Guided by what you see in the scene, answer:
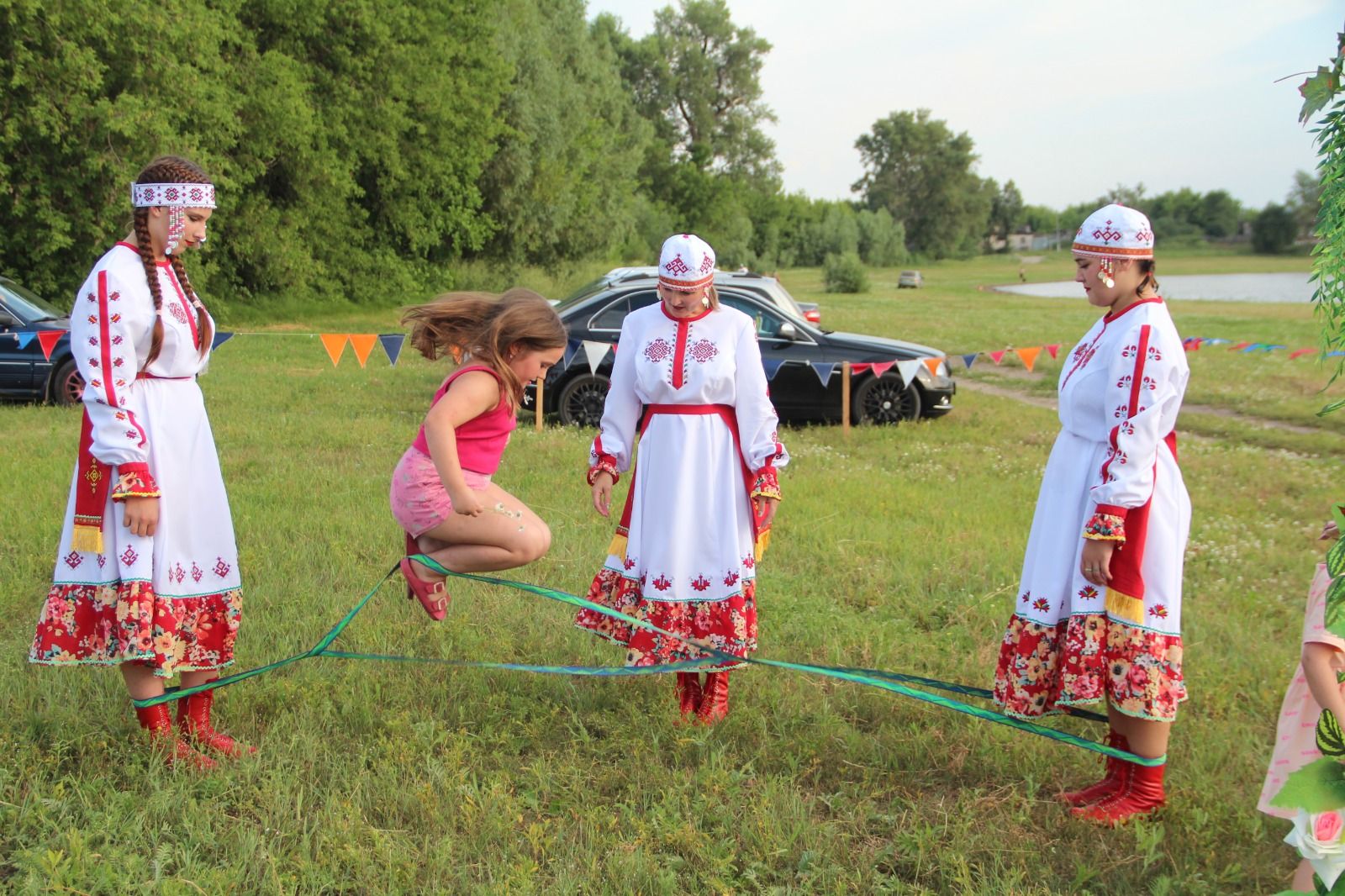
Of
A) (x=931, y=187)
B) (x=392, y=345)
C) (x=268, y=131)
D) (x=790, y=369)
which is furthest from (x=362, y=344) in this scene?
(x=931, y=187)

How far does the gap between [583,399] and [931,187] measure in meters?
110

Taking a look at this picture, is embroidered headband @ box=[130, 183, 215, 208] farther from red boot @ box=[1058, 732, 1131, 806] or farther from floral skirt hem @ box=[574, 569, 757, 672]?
red boot @ box=[1058, 732, 1131, 806]

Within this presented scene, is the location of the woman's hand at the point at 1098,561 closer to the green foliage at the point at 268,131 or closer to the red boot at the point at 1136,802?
the red boot at the point at 1136,802

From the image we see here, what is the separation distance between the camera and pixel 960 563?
6805mm

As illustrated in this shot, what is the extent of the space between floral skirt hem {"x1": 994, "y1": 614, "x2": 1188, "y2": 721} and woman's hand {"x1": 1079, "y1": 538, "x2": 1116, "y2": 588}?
161mm

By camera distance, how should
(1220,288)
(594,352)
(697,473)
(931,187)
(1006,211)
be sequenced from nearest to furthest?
(697,473) < (594,352) < (1220,288) < (931,187) < (1006,211)

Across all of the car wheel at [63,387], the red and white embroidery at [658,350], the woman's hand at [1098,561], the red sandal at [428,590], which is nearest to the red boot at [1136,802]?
the woman's hand at [1098,561]

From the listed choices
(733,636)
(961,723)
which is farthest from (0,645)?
(961,723)

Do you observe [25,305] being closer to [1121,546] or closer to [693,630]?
[693,630]

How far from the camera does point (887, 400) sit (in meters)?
12.3

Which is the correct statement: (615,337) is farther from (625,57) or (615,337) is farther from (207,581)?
(625,57)

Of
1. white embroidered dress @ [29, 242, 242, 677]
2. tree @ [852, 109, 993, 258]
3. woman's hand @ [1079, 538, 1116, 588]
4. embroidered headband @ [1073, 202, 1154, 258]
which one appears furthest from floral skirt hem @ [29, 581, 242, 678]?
tree @ [852, 109, 993, 258]

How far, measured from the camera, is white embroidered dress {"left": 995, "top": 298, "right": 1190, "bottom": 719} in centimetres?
354

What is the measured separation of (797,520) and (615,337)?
183 inches
